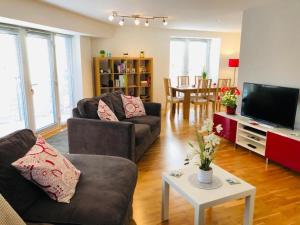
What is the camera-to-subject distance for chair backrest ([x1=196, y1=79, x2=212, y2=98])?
605 centimetres

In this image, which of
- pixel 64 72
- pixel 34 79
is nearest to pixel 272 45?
pixel 34 79

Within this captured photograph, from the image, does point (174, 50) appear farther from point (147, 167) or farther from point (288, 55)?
point (147, 167)

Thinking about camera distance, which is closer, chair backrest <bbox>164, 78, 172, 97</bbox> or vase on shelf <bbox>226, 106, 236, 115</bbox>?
vase on shelf <bbox>226, 106, 236, 115</bbox>

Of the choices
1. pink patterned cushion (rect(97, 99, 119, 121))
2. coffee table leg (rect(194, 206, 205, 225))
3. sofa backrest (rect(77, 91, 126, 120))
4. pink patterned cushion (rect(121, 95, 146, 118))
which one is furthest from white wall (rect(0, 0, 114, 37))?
coffee table leg (rect(194, 206, 205, 225))

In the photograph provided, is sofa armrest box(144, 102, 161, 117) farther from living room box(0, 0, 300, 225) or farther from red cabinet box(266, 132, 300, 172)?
red cabinet box(266, 132, 300, 172)

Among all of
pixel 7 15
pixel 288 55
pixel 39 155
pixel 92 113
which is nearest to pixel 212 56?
pixel 288 55

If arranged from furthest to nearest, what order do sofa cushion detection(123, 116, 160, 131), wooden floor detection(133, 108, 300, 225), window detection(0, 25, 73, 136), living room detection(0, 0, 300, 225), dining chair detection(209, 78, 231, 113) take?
1. dining chair detection(209, 78, 231, 113)
2. sofa cushion detection(123, 116, 160, 131)
3. window detection(0, 25, 73, 136)
4. wooden floor detection(133, 108, 300, 225)
5. living room detection(0, 0, 300, 225)

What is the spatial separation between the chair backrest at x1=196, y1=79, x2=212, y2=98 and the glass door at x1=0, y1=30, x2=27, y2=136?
3.91 meters

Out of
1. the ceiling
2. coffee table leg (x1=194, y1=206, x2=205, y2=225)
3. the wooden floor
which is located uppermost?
the ceiling

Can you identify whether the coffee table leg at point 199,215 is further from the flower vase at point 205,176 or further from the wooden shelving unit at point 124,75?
the wooden shelving unit at point 124,75

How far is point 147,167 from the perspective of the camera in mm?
3363

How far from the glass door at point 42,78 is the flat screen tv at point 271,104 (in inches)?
146

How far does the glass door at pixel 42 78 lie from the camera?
14.4 feet

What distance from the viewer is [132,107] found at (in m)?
4.17
